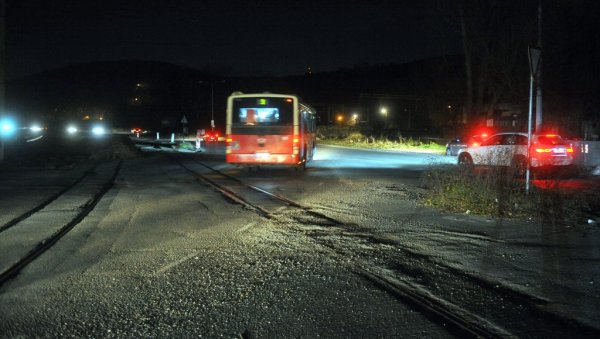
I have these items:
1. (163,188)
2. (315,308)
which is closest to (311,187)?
(163,188)

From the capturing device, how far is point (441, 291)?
651 cm

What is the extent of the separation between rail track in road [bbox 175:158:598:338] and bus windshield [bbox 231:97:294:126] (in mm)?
10737

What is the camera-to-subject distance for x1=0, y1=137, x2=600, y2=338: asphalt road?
17.9ft

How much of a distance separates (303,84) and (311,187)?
15385cm

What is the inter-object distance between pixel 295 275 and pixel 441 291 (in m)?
1.72

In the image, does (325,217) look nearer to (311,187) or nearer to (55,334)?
(311,187)

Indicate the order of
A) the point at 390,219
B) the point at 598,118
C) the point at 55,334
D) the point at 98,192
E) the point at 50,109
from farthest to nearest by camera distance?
the point at 50,109 → the point at 598,118 → the point at 98,192 → the point at 390,219 → the point at 55,334

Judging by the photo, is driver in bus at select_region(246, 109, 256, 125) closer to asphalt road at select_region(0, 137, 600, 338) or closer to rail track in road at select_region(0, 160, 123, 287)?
rail track in road at select_region(0, 160, 123, 287)

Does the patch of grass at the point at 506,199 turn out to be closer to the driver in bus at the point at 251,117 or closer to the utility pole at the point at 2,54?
the driver in bus at the point at 251,117

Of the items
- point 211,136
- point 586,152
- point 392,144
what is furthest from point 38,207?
point 211,136

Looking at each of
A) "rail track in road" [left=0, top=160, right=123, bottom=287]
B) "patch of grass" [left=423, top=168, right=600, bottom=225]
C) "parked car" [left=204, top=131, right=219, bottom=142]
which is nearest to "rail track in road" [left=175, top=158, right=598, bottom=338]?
"patch of grass" [left=423, top=168, right=600, bottom=225]

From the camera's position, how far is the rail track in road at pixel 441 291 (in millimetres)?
5402

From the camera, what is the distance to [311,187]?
55.8 feet

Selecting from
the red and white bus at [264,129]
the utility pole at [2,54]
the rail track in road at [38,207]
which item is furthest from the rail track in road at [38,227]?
the utility pole at [2,54]
